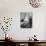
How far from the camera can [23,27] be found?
4.85 metres

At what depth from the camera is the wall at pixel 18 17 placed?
480cm

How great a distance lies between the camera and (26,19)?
4.86 meters

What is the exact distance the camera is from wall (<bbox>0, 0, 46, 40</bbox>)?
15.8 feet

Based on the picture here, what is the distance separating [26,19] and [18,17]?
308 mm

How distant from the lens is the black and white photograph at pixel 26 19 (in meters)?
4.84

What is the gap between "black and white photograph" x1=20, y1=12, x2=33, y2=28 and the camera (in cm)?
484

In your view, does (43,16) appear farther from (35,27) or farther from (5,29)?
(5,29)

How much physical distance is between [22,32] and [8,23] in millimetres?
617

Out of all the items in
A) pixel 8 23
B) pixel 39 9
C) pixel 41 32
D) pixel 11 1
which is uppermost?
pixel 11 1

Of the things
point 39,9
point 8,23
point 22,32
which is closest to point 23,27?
point 22,32

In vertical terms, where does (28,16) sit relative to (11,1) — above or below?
below

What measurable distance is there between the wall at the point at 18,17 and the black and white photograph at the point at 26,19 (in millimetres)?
112

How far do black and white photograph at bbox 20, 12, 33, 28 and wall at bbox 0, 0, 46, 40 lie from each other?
0.37ft

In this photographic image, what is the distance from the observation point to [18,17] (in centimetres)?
484
